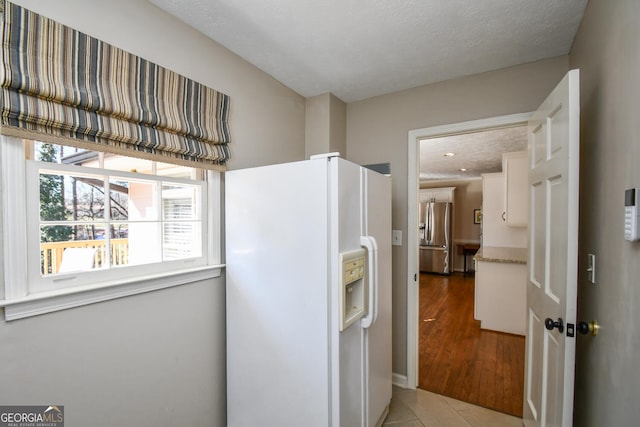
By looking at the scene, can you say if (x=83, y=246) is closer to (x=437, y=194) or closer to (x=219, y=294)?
(x=219, y=294)

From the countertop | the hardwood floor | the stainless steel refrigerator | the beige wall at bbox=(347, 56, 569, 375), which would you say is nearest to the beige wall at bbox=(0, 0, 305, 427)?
the beige wall at bbox=(347, 56, 569, 375)

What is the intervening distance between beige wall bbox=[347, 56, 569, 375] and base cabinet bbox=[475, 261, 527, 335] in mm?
1847

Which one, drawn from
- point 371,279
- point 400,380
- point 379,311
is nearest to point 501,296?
point 400,380

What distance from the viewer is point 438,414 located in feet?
6.55

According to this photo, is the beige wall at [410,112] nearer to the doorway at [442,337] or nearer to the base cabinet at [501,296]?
the doorway at [442,337]

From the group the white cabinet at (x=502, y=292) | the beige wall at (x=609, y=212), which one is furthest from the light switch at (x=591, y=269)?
the white cabinet at (x=502, y=292)

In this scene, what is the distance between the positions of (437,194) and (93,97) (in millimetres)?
7438

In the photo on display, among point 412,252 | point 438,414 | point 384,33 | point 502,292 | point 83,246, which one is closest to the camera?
point 83,246

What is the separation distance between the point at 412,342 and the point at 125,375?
201 centimetres

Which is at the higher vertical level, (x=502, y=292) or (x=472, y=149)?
(x=472, y=149)

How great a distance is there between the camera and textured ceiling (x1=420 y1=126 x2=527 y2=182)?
347 cm

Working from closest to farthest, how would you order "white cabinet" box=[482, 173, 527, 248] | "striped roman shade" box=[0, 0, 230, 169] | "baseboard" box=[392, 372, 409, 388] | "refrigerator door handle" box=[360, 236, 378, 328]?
1. "striped roman shade" box=[0, 0, 230, 169]
2. "refrigerator door handle" box=[360, 236, 378, 328]
3. "baseboard" box=[392, 372, 409, 388]
4. "white cabinet" box=[482, 173, 527, 248]

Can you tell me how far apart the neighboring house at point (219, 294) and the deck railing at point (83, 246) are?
0.19m

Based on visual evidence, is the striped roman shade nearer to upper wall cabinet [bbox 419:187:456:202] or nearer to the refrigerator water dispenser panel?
the refrigerator water dispenser panel
